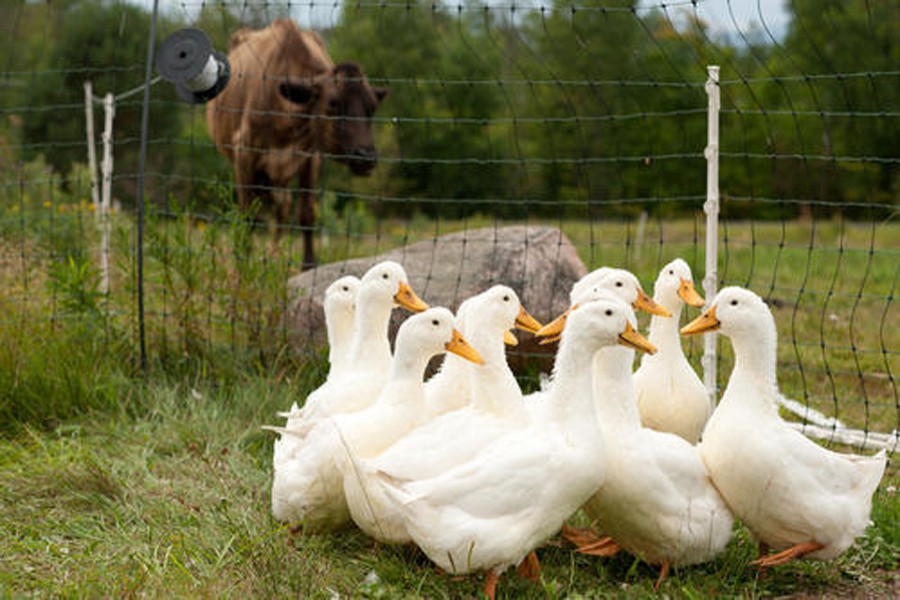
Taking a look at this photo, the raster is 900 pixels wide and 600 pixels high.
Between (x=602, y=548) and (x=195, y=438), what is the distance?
222cm

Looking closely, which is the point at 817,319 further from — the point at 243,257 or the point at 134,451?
the point at 134,451

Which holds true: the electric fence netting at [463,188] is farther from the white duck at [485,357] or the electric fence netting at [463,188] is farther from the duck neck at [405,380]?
the duck neck at [405,380]

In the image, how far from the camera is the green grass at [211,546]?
360 centimetres

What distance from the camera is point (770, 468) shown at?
11.9 ft

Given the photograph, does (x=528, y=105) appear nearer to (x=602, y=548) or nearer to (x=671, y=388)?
(x=671, y=388)

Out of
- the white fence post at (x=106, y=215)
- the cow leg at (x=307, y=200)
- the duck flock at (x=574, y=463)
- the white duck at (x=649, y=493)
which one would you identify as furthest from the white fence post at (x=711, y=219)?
the cow leg at (x=307, y=200)

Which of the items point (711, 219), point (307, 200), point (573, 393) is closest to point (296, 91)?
point (307, 200)

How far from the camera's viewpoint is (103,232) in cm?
735

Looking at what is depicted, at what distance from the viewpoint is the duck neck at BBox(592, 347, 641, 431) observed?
3789 millimetres

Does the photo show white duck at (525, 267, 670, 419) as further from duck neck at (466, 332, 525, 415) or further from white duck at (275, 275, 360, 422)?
white duck at (275, 275, 360, 422)

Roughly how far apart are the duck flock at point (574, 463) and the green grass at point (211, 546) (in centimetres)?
12

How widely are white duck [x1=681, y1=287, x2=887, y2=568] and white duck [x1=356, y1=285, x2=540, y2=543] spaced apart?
2.49ft

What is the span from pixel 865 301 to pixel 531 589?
→ 22.5 ft

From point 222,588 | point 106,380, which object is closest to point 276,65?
point 106,380
